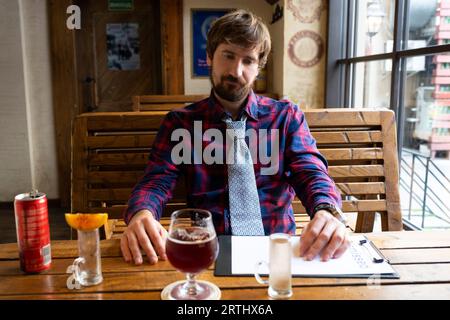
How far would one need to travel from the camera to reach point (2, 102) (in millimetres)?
3867

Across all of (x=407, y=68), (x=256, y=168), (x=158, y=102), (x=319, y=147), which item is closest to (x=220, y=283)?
(x=256, y=168)

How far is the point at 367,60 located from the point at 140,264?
8.13 ft

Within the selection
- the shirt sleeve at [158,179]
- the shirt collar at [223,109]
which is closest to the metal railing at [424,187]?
the shirt collar at [223,109]

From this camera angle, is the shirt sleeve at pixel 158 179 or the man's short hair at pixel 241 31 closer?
the shirt sleeve at pixel 158 179

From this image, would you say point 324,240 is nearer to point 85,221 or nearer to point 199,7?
point 85,221

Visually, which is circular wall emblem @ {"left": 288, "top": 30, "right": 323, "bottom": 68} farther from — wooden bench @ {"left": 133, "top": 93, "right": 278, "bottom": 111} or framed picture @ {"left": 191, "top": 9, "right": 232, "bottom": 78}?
framed picture @ {"left": 191, "top": 9, "right": 232, "bottom": 78}

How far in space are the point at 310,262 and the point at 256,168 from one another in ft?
1.91

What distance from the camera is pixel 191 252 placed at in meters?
0.79

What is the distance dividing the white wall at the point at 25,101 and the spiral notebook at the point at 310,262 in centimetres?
342

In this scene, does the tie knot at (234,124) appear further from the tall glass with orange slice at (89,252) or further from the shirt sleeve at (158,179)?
the tall glass with orange slice at (89,252)

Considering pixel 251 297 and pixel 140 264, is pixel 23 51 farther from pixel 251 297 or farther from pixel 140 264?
pixel 251 297

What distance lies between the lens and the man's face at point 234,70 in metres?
1.53
